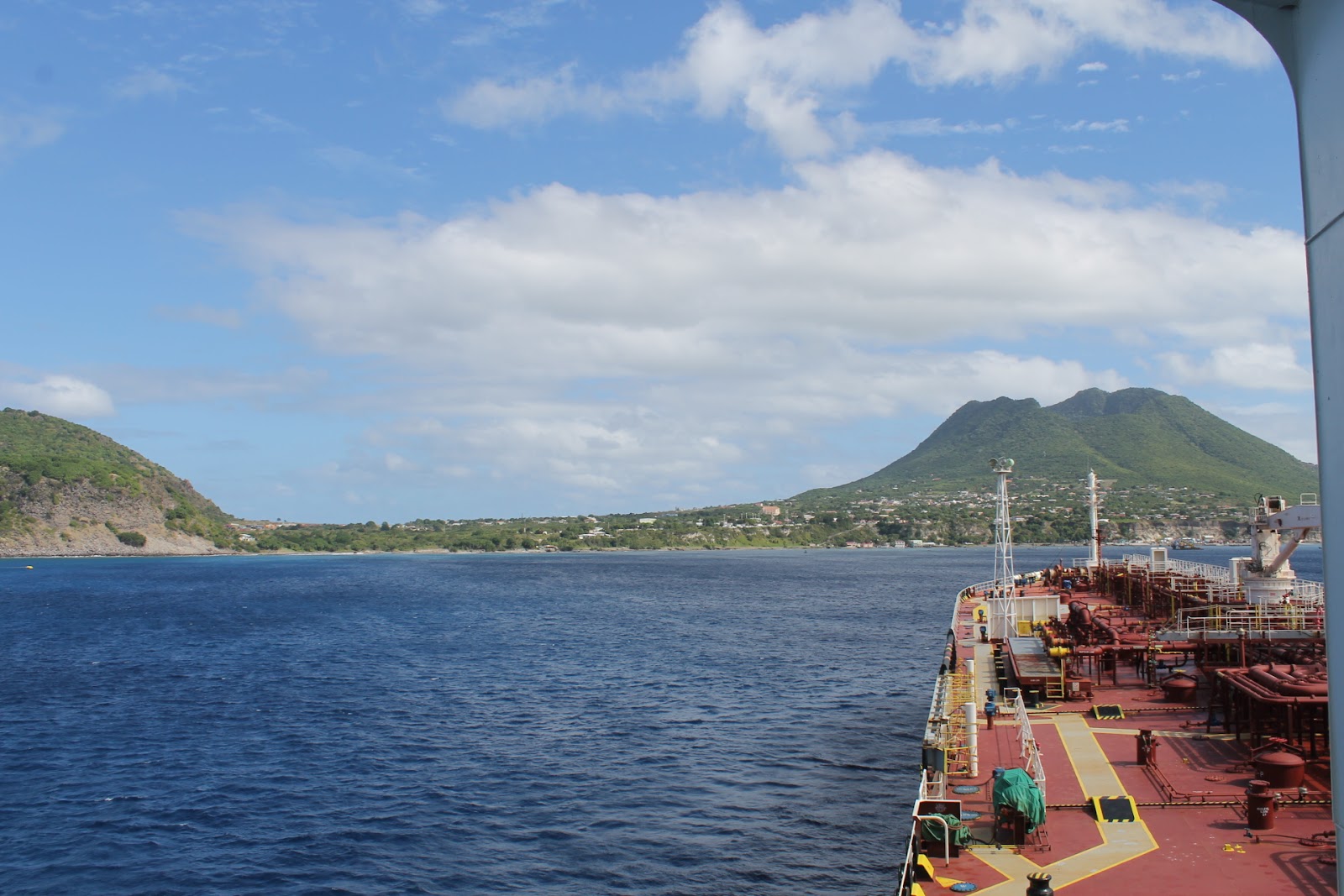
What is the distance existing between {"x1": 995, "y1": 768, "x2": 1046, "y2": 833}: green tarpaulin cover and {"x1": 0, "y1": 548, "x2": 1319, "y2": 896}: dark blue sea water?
386 inches

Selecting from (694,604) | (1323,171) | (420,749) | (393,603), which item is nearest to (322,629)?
(393,603)

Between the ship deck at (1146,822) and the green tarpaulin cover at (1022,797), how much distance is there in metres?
0.61

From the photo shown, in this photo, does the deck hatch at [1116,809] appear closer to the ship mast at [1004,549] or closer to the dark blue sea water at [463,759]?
the dark blue sea water at [463,759]

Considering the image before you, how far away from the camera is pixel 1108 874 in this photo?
21.4 m

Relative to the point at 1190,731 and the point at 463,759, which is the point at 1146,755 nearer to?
the point at 1190,731

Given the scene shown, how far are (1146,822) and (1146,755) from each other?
5404 millimetres

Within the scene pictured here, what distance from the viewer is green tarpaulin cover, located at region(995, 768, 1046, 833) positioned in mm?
23312

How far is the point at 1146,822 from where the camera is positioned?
2467 cm

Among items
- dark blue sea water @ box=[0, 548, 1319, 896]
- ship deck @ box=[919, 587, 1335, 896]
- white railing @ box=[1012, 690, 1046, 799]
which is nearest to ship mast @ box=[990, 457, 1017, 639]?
dark blue sea water @ box=[0, 548, 1319, 896]

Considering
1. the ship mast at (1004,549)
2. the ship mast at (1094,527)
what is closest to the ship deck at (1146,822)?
the ship mast at (1004,549)

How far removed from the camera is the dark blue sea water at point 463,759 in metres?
33.5

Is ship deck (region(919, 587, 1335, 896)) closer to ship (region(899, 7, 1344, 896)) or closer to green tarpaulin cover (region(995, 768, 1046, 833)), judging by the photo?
ship (region(899, 7, 1344, 896))

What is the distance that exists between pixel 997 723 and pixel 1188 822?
13.0m

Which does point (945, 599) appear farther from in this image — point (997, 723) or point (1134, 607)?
point (997, 723)
